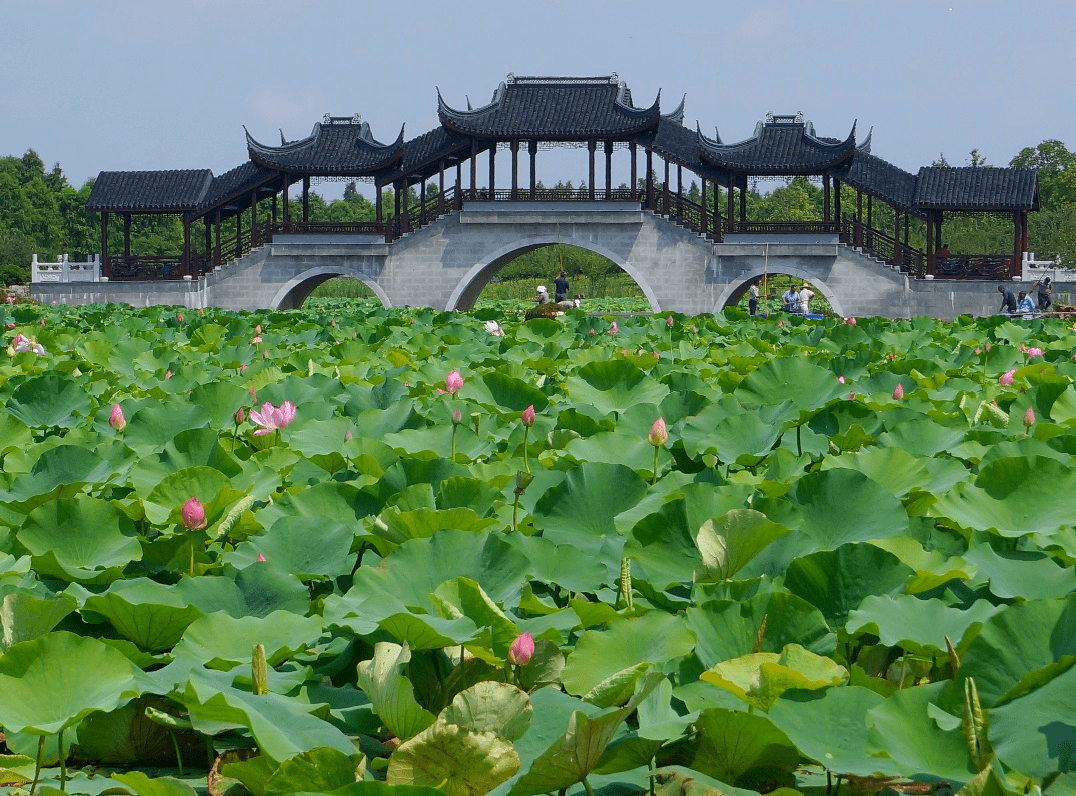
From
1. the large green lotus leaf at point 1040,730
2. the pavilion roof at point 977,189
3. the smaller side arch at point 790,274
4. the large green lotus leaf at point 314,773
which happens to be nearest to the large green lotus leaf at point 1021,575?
the large green lotus leaf at point 1040,730

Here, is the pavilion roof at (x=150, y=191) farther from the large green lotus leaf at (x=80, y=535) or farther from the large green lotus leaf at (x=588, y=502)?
the large green lotus leaf at (x=588, y=502)

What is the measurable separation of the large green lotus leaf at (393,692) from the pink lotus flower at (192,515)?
507 millimetres

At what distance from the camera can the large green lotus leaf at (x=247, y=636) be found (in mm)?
1229

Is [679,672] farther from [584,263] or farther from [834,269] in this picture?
[584,263]

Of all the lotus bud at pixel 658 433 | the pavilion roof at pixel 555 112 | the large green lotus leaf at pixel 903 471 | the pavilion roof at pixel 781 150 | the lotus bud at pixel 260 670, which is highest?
the pavilion roof at pixel 555 112

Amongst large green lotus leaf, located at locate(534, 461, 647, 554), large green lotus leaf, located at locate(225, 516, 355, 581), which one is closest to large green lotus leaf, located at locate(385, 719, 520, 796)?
large green lotus leaf, located at locate(225, 516, 355, 581)

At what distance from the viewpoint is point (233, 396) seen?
109 inches

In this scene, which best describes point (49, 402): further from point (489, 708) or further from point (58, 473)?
point (489, 708)

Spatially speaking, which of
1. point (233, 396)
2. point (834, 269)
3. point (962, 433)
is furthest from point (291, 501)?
point (834, 269)

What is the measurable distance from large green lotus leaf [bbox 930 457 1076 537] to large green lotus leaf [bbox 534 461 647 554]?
0.46m

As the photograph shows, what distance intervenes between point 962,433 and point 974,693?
1.42 m

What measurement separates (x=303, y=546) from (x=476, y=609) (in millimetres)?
406

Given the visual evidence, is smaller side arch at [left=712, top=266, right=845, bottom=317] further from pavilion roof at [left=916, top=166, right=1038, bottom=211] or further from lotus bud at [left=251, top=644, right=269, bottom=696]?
lotus bud at [left=251, top=644, right=269, bottom=696]

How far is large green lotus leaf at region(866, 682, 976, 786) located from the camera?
91cm
